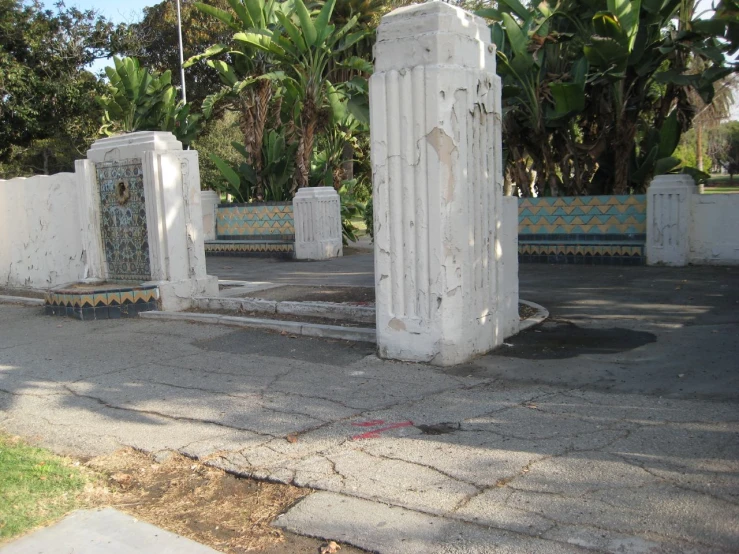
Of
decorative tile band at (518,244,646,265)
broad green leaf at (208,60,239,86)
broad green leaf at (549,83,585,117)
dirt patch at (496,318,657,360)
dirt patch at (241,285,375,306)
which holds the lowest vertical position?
dirt patch at (496,318,657,360)

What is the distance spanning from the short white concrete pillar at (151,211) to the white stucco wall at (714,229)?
341 inches

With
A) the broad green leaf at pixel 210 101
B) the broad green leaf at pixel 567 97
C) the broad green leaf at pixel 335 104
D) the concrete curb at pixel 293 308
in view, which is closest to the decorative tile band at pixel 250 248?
the broad green leaf at pixel 210 101

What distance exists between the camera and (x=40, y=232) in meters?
12.7

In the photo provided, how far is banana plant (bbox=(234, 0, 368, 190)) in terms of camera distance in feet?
57.4

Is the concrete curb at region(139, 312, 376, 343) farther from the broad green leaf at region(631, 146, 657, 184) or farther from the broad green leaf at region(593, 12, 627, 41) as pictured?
the broad green leaf at region(631, 146, 657, 184)

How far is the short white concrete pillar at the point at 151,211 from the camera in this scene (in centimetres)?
1034

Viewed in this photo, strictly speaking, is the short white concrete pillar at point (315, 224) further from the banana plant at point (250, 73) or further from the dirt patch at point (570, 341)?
the dirt patch at point (570, 341)

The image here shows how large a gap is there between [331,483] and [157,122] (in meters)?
20.9

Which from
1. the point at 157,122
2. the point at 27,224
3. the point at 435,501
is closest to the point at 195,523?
the point at 435,501

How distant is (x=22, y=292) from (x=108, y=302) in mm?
3834

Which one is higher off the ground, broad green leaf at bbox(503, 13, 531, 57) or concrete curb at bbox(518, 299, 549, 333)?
broad green leaf at bbox(503, 13, 531, 57)

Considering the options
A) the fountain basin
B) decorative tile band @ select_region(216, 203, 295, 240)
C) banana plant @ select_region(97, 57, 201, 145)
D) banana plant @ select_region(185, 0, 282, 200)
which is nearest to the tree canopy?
banana plant @ select_region(97, 57, 201, 145)

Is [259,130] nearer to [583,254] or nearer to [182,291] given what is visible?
[583,254]

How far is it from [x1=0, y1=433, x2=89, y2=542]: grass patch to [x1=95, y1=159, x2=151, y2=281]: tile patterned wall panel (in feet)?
19.6
